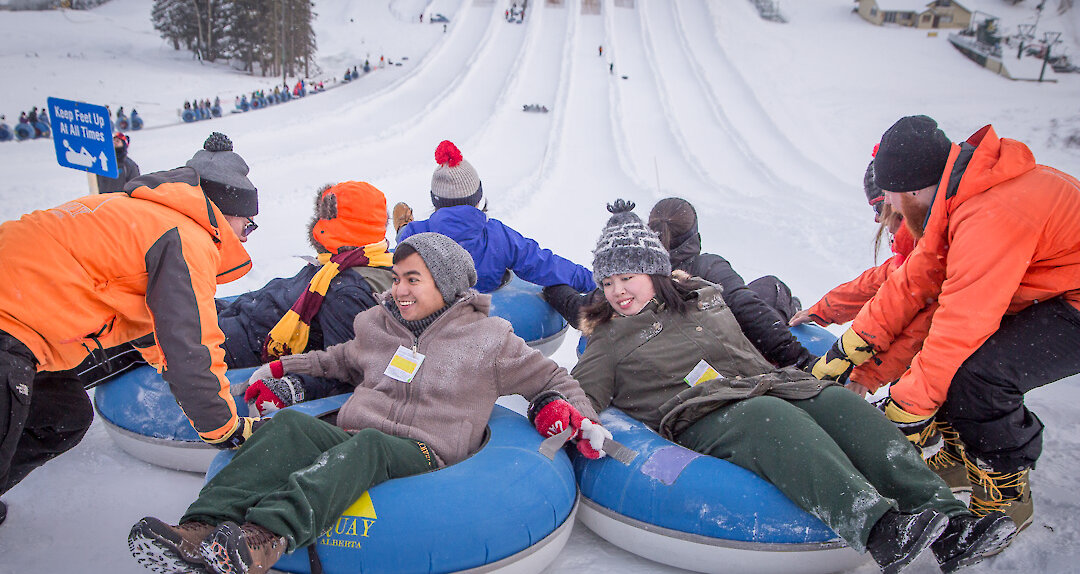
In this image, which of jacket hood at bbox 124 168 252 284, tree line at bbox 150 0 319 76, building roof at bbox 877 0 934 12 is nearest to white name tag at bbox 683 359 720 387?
jacket hood at bbox 124 168 252 284

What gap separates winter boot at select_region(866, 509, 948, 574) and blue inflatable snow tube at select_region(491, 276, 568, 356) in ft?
6.94

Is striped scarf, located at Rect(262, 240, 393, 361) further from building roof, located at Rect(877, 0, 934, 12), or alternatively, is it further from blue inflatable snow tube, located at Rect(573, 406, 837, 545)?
building roof, located at Rect(877, 0, 934, 12)

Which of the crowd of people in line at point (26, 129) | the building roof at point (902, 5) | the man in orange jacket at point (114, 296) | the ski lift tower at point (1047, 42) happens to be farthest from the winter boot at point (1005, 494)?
the building roof at point (902, 5)

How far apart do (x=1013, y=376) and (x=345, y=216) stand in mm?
2758

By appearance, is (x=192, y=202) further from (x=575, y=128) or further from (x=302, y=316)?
(x=575, y=128)

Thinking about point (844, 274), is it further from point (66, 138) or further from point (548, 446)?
point (66, 138)

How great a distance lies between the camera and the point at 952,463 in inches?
103

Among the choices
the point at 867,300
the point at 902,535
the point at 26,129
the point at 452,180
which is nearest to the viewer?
the point at 902,535

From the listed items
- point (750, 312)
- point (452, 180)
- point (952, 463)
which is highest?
Result: point (452, 180)

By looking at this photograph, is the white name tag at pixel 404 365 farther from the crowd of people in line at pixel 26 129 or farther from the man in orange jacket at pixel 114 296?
the crowd of people in line at pixel 26 129

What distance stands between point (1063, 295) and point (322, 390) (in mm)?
2717

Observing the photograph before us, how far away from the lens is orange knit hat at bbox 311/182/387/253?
309cm

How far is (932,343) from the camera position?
2.14m

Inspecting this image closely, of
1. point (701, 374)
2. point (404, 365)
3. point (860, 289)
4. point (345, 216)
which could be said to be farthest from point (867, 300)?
point (345, 216)
